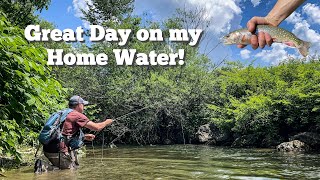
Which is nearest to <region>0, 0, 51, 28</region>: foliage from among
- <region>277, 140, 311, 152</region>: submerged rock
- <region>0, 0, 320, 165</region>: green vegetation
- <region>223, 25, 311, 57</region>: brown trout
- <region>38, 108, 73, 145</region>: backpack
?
<region>0, 0, 320, 165</region>: green vegetation

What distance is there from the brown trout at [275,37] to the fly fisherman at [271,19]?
0.02 metres

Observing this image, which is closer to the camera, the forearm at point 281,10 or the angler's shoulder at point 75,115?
the forearm at point 281,10

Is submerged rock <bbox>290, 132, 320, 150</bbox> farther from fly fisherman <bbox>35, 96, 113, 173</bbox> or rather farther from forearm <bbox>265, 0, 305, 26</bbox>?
forearm <bbox>265, 0, 305, 26</bbox>

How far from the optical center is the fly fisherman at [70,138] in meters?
8.52

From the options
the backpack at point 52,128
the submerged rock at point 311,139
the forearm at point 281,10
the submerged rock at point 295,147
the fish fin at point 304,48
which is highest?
the forearm at point 281,10

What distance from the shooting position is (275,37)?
5.84 ft

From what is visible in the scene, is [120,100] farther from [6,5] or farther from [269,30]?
[269,30]

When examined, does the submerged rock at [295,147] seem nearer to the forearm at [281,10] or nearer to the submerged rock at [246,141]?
the submerged rock at [246,141]

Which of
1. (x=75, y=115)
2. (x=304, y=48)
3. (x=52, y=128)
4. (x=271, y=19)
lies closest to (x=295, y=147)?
(x=75, y=115)

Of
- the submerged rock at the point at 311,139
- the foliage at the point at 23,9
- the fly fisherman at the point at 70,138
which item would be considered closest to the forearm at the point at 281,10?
the fly fisherman at the point at 70,138

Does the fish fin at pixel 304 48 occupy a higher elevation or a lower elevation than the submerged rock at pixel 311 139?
higher

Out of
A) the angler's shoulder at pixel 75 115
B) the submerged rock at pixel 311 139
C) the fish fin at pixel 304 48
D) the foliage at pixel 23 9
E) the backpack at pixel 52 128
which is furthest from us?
the foliage at pixel 23 9

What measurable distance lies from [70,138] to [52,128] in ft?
1.78

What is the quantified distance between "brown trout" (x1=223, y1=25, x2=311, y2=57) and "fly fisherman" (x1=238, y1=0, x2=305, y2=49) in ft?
0.08
